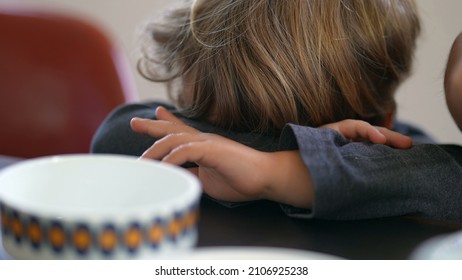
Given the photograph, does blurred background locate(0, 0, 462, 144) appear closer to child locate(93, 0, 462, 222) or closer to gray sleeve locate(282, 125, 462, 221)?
child locate(93, 0, 462, 222)

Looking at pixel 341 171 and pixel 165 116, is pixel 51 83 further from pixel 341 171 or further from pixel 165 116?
pixel 341 171

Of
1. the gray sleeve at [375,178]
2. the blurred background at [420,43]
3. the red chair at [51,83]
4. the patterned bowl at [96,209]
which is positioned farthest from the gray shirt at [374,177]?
the red chair at [51,83]

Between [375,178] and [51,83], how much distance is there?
62cm

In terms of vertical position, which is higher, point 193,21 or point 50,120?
point 193,21

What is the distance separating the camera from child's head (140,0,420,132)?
598mm

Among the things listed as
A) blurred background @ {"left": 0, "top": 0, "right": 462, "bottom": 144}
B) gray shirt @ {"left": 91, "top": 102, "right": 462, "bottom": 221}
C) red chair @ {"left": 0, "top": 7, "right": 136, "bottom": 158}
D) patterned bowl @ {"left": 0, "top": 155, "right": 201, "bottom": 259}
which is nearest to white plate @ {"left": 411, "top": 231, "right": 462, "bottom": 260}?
gray shirt @ {"left": 91, "top": 102, "right": 462, "bottom": 221}

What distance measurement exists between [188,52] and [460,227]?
322 millimetres

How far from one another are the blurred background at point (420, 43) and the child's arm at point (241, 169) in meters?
0.39

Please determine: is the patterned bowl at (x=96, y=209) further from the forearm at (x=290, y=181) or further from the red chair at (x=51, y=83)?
the red chair at (x=51, y=83)

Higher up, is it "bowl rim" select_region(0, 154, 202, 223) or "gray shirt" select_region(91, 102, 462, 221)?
"bowl rim" select_region(0, 154, 202, 223)

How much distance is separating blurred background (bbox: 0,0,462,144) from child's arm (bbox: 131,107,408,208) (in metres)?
0.39

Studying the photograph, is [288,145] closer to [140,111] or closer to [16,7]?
[140,111]
